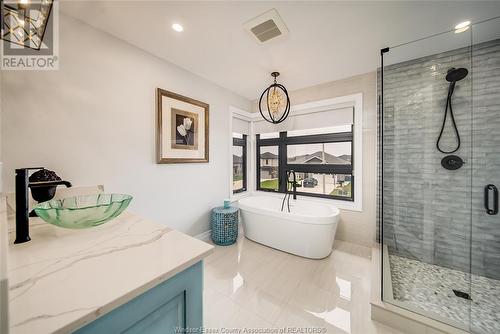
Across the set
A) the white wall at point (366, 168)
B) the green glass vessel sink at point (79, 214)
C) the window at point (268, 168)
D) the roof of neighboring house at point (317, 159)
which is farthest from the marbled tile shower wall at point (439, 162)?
the green glass vessel sink at point (79, 214)

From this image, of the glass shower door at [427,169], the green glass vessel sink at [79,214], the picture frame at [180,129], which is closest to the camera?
the green glass vessel sink at [79,214]

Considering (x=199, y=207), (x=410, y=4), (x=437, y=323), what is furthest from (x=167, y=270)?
(x=410, y=4)

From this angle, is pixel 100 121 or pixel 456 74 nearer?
pixel 100 121

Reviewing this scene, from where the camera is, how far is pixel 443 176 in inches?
82.4

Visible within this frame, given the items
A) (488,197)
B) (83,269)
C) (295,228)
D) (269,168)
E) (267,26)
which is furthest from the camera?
(269,168)

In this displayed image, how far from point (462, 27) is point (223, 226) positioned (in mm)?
3312

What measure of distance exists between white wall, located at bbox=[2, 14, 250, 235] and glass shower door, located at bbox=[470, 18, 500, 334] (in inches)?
124

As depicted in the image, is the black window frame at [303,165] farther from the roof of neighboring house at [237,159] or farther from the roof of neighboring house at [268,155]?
the roof of neighboring house at [237,159]

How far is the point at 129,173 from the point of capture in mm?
1917

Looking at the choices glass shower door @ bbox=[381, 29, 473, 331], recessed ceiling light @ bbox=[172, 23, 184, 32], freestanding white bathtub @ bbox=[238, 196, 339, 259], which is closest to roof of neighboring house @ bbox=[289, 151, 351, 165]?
glass shower door @ bbox=[381, 29, 473, 331]

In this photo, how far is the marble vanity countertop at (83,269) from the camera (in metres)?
0.42

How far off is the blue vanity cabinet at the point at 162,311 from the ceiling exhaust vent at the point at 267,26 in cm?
187

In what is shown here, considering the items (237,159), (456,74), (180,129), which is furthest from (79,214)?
(456,74)

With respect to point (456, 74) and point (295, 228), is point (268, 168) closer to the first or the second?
point (295, 228)
